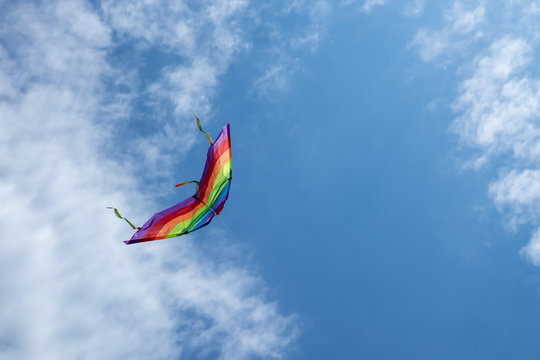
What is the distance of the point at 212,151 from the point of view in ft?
55.2

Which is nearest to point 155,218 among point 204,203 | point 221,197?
point 204,203

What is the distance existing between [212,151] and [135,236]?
4.42 metres

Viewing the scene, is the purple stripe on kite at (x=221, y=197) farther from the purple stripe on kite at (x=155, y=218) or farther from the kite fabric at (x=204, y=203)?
the purple stripe on kite at (x=155, y=218)

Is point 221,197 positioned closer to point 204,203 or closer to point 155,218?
point 204,203

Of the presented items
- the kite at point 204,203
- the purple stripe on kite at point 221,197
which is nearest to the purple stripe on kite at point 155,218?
the kite at point 204,203

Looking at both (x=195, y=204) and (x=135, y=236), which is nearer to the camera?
(x=135, y=236)

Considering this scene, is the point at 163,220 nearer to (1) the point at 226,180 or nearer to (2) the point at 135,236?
(2) the point at 135,236

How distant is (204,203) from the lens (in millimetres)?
17406

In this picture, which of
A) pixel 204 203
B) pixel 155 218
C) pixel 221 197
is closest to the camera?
pixel 155 218

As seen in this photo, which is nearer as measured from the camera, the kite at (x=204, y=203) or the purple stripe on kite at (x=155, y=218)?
the purple stripe on kite at (x=155, y=218)

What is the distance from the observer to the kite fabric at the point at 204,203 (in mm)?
16484

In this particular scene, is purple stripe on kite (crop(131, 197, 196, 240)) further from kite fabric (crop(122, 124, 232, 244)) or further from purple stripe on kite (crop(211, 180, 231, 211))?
purple stripe on kite (crop(211, 180, 231, 211))

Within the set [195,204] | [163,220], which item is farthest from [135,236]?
[195,204]

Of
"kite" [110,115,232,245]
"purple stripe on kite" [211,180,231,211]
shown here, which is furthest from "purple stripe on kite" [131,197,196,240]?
"purple stripe on kite" [211,180,231,211]
